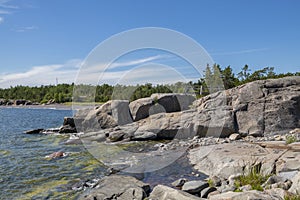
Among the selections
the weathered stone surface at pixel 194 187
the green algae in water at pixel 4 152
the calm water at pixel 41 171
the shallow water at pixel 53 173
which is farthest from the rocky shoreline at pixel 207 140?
the green algae in water at pixel 4 152

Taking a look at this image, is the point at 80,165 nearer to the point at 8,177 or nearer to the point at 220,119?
the point at 8,177

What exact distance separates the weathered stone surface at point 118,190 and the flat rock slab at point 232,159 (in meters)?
2.73

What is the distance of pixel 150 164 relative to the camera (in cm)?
1140

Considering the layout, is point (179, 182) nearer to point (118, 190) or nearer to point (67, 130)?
point (118, 190)

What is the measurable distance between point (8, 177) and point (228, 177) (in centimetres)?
824

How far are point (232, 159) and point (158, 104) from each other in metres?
12.9

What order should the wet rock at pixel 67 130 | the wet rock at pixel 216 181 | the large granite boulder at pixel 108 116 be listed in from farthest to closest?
the wet rock at pixel 67 130 < the large granite boulder at pixel 108 116 < the wet rock at pixel 216 181

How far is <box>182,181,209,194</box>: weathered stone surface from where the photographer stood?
780 cm

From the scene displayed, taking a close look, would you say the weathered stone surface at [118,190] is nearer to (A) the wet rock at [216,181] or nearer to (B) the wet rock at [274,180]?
(A) the wet rock at [216,181]

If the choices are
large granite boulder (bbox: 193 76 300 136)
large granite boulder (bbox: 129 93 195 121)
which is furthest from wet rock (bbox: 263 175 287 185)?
large granite boulder (bbox: 129 93 195 121)

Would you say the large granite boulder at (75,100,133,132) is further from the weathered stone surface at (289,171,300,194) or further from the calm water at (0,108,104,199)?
the weathered stone surface at (289,171,300,194)

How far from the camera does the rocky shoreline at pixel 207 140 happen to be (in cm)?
754

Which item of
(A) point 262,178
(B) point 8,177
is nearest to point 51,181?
(B) point 8,177

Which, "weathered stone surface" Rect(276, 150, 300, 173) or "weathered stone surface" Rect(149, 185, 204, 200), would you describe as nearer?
"weathered stone surface" Rect(149, 185, 204, 200)
